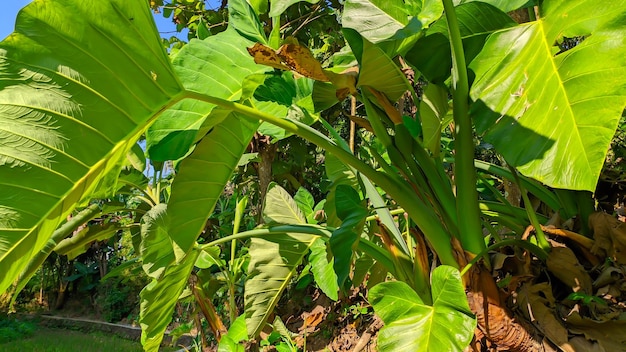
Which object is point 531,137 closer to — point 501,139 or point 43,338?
point 501,139

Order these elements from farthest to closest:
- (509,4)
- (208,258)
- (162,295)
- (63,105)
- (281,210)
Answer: (208,258)
(281,210)
(162,295)
(509,4)
(63,105)

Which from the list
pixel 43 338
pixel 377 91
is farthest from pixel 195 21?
pixel 43 338

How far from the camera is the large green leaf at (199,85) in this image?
0.99 meters

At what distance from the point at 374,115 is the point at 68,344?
470 centimetres

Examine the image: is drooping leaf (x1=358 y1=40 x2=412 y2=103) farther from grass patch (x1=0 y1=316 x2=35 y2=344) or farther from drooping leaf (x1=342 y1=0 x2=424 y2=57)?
grass patch (x1=0 y1=316 x2=35 y2=344)

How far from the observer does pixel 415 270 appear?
931 mm

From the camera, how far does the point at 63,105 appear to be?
656 mm

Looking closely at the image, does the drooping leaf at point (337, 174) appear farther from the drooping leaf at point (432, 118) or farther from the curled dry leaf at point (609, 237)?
the curled dry leaf at point (609, 237)

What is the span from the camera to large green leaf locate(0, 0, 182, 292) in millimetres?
599

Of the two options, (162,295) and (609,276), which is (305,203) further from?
(609,276)

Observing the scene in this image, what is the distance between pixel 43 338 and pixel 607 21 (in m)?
5.80

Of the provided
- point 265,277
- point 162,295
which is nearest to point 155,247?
point 162,295

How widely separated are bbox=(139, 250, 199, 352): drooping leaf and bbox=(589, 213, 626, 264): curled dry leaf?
3.21 feet

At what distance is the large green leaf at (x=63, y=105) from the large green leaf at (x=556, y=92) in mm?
593
